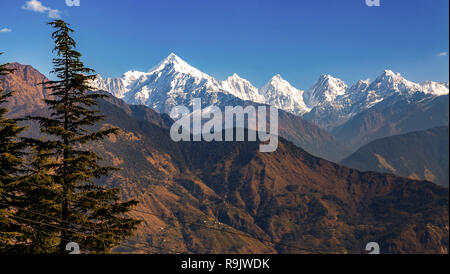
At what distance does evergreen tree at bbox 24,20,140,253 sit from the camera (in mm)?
29125

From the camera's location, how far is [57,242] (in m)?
30.0

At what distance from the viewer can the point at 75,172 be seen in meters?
30.2

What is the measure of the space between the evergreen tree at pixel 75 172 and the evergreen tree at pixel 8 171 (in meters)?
1.45

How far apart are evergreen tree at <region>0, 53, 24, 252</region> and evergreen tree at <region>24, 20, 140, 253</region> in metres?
1.45

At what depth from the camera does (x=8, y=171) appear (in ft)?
101

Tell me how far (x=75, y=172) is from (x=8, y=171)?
17.5ft

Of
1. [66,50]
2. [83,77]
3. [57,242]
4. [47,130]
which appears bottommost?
[57,242]

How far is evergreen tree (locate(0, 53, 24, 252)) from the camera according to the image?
91.1 ft

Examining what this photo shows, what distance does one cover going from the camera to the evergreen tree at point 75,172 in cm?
2912

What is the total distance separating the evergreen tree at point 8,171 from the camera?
27.8 meters
